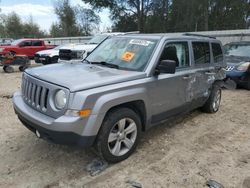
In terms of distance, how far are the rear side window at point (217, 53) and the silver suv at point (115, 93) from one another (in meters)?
0.80

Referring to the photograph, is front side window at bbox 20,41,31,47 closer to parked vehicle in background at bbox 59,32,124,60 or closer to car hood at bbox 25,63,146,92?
parked vehicle in background at bbox 59,32,124,60

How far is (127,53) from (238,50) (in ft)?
24.0

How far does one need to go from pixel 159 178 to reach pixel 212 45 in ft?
12.0

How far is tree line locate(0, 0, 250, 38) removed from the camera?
30.0 metres

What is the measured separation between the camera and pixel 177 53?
460cm

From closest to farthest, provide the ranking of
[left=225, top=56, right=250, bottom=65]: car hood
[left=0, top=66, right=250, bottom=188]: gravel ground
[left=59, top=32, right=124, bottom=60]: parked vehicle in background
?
[left=0, top=66, right=250, bottom=188]: gravel ground < [left=225, top=56, right=250, bottom=65]: car hood < [left=59, top=32, right=124, bottom=60]: parked vehicle in background

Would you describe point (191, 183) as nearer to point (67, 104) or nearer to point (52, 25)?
point (67, 104)

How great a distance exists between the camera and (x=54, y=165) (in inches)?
142

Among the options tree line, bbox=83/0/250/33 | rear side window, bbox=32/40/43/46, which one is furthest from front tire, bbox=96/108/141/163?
tree line, bbox=83/0/250/33

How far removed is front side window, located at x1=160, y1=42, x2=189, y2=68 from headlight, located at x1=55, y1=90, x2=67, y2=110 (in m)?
1.78

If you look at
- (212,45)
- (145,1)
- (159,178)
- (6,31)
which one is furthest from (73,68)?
(6,31)

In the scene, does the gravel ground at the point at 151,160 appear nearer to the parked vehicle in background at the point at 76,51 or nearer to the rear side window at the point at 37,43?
the parked vehicle in background at the point at 76,51

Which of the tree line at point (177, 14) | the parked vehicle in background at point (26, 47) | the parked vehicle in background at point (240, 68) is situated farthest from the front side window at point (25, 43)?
the tree line at point (177, 14)

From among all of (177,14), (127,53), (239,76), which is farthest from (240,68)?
(177,14)
